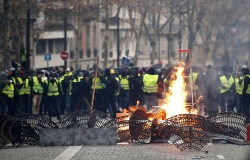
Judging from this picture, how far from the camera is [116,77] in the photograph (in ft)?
92.4

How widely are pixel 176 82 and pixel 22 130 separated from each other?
5339 millimetres

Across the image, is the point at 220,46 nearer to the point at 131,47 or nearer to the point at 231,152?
the point at 131,47

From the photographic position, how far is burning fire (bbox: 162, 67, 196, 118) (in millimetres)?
19406

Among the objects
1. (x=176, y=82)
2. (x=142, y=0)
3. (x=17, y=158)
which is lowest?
(x=17, y=158)

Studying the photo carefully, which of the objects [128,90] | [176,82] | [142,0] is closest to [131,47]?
[142,0]

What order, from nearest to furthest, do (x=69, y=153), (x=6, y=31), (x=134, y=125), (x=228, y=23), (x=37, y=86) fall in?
(x=69, y=153)
(x=134, y=125)
(x=37, y=86)
(x=6, y=31)
(x=228, y=23)

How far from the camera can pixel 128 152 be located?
53.1 ft

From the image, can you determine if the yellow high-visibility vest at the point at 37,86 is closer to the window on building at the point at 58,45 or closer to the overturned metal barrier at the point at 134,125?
the overturned metal barrier at the point at 134,125

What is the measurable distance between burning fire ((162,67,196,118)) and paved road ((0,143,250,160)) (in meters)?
2.23

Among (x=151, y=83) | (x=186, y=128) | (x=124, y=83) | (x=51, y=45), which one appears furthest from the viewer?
(x=51, y=45)

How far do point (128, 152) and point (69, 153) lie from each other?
1271mm

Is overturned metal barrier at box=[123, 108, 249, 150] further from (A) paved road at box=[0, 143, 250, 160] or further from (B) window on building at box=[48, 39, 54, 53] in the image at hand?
(B) window on building at box=[48, 39, 54, 53]

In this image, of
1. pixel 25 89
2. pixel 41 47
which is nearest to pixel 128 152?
pixel 25 89

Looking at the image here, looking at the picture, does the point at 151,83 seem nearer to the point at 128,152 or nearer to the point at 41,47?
the point at 128,152
